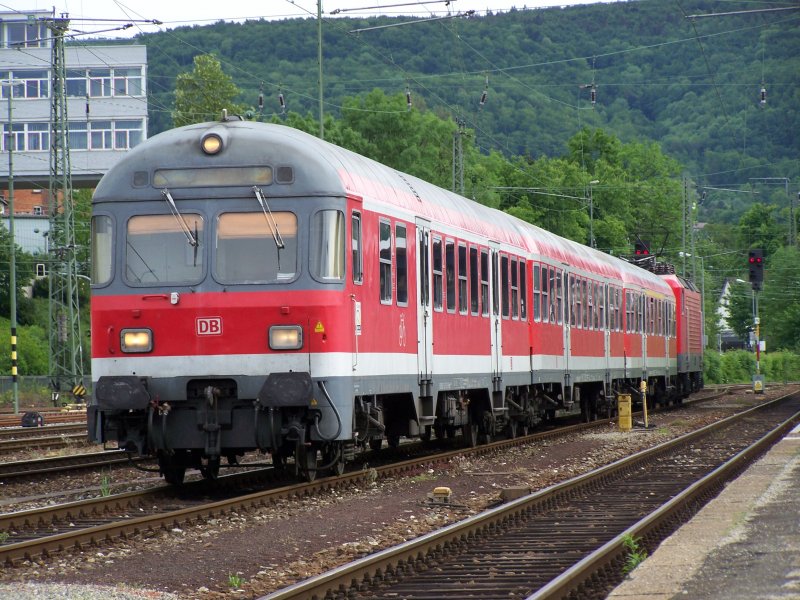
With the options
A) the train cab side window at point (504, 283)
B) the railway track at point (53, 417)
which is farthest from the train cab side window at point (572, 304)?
the railway track at point (53, 417)

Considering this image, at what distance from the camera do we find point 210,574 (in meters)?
9.31

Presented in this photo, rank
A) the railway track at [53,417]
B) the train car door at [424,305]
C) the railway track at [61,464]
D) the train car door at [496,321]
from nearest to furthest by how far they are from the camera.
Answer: the railway track at [61,464]
the train car door at [424,305]
the train car door at [496,321]
the railway track at [53,417]

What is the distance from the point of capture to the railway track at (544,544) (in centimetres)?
864

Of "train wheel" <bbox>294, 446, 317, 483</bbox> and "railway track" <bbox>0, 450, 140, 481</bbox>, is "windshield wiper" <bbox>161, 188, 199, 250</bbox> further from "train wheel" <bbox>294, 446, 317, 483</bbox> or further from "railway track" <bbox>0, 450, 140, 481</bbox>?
"railway track" <bbox>0, 450, 140, 481</bbox>

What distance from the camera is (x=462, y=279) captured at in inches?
755

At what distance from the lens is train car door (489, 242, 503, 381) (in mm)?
21031

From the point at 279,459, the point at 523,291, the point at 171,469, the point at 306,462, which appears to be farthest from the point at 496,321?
the point at 171,469

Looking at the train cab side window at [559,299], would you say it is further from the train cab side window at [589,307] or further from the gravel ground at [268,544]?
the gravel ground at [268,544]

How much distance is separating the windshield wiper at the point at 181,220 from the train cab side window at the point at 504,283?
8565 mm

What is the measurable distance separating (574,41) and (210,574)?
4883 inches

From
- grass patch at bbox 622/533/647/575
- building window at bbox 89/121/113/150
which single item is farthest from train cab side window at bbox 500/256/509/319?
building window at bbox 89/121/113/150

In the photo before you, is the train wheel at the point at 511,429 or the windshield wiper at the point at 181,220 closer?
the windshield wiper at the point at 181,220

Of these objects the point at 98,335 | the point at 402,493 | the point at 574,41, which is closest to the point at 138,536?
the point at 98,335

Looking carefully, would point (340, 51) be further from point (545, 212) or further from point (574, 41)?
point (545, 212)
